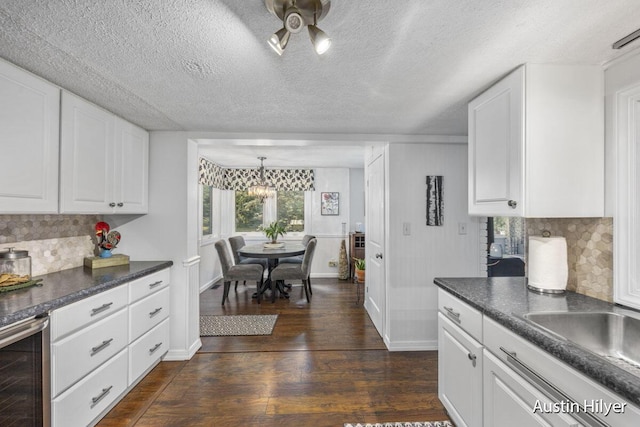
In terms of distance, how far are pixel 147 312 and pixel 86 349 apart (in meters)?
0.61

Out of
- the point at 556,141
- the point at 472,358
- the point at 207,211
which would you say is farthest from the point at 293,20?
the point at 207,211

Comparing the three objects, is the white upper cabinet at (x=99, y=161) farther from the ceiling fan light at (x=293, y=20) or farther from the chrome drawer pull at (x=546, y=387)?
the chrome drawer pull at (x=546, y=387)

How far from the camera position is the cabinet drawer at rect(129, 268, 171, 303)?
212cm

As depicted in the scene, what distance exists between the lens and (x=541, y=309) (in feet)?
4.51

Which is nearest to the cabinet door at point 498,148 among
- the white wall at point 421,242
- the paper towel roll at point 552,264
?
the paper towel roll at point 552,264

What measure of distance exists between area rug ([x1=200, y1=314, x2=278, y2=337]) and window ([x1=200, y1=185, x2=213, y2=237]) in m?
1.83

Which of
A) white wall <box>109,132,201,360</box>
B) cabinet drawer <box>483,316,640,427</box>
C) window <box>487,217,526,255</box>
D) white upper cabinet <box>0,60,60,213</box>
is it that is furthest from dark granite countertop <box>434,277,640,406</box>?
white upper cabinet <box>0,60,60,213</box>

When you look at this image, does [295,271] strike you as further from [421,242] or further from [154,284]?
[154,284]

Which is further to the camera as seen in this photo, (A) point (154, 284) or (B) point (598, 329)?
(A) point (154, 284)

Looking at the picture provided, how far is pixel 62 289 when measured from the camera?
1.67 m

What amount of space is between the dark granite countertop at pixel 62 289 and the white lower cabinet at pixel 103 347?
0.17 ft

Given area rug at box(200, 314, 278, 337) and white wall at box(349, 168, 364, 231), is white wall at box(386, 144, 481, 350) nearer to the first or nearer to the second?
area rug at box(200, 314, 278, 337)

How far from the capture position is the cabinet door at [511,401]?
1.03 meters

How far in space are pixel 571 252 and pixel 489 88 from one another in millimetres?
1099
